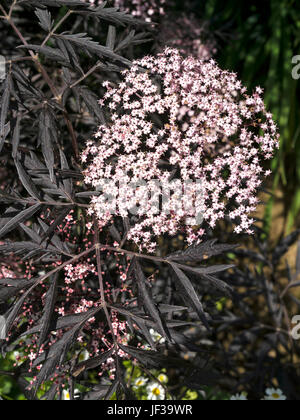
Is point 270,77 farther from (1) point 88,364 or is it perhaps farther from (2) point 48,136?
(1) point 88,364

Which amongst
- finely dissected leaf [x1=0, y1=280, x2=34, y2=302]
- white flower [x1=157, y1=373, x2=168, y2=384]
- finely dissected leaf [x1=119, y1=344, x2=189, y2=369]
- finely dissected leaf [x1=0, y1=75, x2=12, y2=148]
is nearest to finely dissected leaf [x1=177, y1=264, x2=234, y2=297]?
finely dissected leaf [x1=119, y1=344, x2=189, y2=369]

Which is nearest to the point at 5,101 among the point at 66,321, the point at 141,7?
the point at 66,321

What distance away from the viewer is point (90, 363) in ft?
2.41

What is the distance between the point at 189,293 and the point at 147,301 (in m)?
0.08

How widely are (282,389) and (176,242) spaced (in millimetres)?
574


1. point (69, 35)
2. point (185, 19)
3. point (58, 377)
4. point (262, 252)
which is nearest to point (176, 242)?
point (262, 252)

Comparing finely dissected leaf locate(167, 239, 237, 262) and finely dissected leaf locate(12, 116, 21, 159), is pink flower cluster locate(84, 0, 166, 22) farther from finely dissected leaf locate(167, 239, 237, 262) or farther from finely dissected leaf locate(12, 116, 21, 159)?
finely dissected leaf locate(167, 239, 237, 262)

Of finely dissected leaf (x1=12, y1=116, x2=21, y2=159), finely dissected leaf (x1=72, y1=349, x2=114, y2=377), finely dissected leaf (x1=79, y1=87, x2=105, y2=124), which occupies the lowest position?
finely dissected leaf (x1=72, y1=349, x2=114, y2=377)

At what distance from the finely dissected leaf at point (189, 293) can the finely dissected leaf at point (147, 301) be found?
2.3 inches

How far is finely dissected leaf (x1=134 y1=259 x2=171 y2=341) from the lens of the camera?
72 cm

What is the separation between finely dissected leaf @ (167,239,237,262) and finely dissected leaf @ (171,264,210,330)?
0.06 feet

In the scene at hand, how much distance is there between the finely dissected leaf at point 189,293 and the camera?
28.4 inches

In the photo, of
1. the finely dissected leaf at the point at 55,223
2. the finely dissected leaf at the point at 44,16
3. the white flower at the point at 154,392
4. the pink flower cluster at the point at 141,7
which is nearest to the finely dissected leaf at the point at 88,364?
the finely dissected leaf at the point at 55,223
